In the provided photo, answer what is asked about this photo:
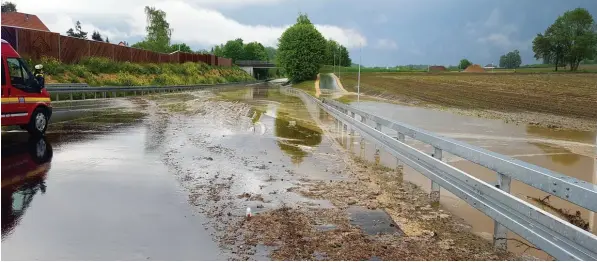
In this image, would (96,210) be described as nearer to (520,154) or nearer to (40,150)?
(40,150)

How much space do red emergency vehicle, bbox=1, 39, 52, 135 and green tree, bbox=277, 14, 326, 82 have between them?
81159mm

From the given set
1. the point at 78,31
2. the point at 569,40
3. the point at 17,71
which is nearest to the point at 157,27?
the point at 78,31

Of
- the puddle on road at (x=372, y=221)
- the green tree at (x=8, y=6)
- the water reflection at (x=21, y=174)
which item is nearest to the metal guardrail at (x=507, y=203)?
the puddle on road at (x=372, y=221)

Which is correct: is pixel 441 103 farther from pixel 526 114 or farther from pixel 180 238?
pixel 180 238

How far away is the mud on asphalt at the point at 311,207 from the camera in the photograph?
4.97 m

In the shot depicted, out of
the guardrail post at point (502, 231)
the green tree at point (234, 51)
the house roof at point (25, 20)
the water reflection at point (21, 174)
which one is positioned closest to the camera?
the guardrail post at point (502, 231)

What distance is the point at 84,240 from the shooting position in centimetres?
507

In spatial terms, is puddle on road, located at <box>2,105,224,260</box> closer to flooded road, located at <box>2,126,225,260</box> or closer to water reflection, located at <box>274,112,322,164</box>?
flooded road, located at <box>2,126,225,260</box>

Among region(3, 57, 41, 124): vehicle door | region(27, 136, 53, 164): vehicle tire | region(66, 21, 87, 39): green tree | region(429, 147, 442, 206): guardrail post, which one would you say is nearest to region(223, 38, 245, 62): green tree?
region(66, 21, 87, 39): green tree

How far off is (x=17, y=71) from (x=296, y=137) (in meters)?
7.77

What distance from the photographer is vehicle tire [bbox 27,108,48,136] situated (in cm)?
1312

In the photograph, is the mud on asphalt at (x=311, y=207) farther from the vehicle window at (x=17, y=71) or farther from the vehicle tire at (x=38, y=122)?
the vehicle window at (x=17, y=71)

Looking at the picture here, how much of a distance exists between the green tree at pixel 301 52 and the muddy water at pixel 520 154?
7128 cm

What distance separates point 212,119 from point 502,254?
52.0ft
